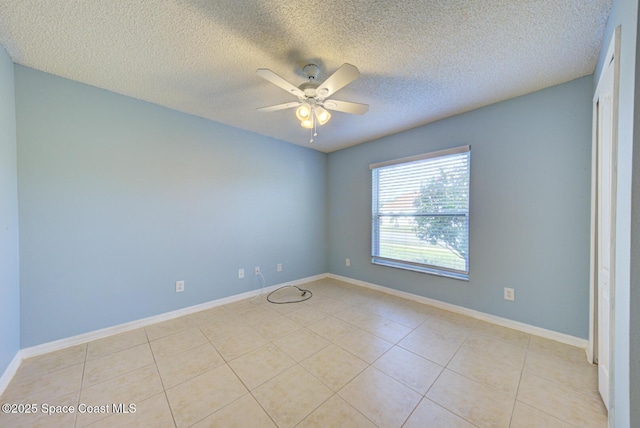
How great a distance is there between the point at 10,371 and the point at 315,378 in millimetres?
2142

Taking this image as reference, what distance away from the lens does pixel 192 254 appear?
272 cm

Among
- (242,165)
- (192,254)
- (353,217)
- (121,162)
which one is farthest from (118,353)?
(353,217)

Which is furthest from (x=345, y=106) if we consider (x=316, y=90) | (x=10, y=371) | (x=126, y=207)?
(x=10, y=371)

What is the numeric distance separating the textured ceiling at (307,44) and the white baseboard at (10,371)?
2239mm

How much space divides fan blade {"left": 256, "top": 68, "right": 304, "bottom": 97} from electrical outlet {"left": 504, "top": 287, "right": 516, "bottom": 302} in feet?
8.92

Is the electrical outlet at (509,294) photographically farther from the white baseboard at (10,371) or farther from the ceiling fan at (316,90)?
the white baseboard at (10,371)

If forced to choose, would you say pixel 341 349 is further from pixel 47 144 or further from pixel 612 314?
pixel 47 144

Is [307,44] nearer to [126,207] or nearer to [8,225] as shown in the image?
[126,207]

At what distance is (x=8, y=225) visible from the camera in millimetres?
1641

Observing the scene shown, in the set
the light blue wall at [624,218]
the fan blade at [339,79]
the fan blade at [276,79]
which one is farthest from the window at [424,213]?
the fan blade at [276,79]

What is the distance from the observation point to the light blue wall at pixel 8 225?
156 cm

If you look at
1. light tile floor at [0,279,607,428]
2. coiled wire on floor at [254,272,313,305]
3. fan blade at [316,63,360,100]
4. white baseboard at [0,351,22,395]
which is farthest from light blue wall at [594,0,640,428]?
white baseboard at [0,351,22,395]

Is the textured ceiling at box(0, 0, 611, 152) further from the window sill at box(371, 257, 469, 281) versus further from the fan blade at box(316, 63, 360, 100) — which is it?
the window sill at box(371, 257, 469, 281)

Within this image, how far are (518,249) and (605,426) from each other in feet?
4.55
